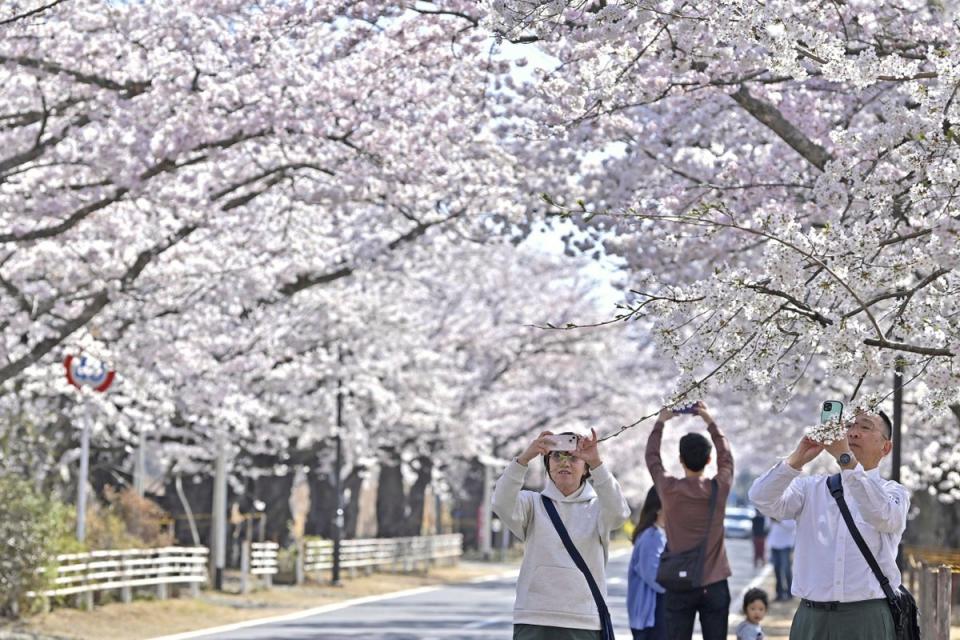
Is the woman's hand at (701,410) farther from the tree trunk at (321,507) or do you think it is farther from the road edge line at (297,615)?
the tree trunk at (321,507)

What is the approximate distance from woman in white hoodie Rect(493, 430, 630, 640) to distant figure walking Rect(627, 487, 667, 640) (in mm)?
3366

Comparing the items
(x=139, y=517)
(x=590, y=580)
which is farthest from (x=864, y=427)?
(x=139, y=517)

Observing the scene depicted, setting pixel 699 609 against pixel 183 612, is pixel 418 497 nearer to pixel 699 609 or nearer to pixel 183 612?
pixel 183 612

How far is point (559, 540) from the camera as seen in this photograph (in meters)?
7.47

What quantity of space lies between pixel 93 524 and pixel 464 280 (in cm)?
2000

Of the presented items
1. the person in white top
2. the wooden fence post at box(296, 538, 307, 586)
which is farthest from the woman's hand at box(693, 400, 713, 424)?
the wooden fence post at box(296, 538, 307, 586)

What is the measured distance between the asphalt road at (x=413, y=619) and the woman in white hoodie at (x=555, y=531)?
1218 cm

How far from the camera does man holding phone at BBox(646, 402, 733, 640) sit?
9.64 m

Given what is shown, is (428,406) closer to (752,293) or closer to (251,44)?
(251,44)

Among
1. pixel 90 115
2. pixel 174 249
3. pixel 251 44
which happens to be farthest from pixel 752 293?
pixel 174 249

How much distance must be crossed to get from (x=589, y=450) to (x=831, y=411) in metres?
1.08

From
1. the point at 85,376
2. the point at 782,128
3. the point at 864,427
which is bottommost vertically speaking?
the point at 864,427

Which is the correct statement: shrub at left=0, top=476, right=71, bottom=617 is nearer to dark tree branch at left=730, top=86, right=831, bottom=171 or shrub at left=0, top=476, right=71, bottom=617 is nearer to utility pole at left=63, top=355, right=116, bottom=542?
utility pole at left=63, top=355, right=116, bottom=542

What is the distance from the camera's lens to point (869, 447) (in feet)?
23.0
